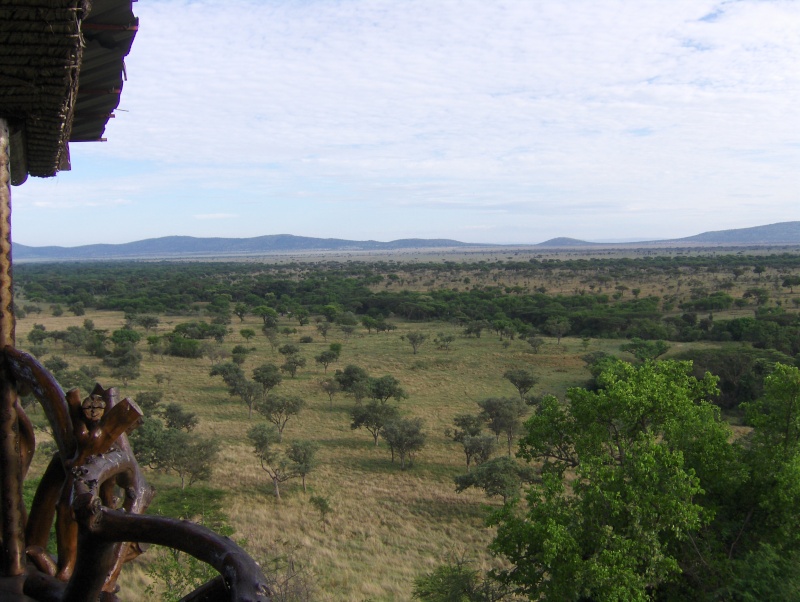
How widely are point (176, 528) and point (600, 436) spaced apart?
10439 mm

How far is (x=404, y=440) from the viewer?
22750mm

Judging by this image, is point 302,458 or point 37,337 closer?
point 302,458

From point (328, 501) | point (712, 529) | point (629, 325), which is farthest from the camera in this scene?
point (629, 325)

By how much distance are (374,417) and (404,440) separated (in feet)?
11.7

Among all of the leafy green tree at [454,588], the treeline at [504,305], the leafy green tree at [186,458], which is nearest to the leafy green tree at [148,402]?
the leafy green tree at [186,458]

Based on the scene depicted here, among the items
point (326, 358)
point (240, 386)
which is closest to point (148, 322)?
point (326, 358)

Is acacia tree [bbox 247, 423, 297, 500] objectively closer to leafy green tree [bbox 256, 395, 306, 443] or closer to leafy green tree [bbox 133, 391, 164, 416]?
leafy green tree [bbox 256, 395, 306, 443]

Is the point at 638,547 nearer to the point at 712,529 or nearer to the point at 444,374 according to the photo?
the point at 712,529

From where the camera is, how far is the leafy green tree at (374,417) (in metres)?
25.8

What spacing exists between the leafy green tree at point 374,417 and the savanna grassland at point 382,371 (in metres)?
0.71

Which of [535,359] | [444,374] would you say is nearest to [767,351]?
[535,359]

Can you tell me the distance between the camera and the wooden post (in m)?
2.27

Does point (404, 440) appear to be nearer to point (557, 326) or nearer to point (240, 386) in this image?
point (240, 386)

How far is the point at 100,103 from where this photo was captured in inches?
126
